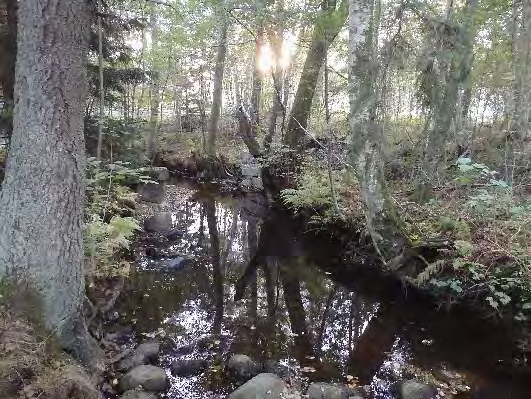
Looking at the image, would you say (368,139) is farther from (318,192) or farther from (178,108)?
(178,108)

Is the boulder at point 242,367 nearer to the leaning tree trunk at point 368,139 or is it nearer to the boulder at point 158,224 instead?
the leaning tree trunk at point 368,139

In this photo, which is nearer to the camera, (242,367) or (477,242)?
(242,367)

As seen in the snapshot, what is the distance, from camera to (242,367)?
5.05m

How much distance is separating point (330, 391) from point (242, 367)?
1121 mm

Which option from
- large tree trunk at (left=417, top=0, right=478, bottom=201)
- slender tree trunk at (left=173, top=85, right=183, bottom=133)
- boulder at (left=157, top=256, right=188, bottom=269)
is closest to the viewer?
large tree trunk at (left=417, top=0, right=478, bottom=201)

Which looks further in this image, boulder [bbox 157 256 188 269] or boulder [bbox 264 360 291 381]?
boulder [bbox 157 256 188 269]

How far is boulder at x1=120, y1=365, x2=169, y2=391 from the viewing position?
4.52m

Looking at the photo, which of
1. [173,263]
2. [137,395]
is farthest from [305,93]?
[137,395]

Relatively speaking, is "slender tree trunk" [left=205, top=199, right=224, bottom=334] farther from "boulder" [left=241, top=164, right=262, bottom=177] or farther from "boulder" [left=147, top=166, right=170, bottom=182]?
"boulder" [left=147, top=166, right=170, bottom=182]

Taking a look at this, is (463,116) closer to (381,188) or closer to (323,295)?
(381,188)

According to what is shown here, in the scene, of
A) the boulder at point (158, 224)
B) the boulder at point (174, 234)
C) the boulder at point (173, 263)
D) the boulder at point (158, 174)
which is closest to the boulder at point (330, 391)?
the boulder at point (173, 263)

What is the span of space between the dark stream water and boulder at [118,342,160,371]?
19 centimetres

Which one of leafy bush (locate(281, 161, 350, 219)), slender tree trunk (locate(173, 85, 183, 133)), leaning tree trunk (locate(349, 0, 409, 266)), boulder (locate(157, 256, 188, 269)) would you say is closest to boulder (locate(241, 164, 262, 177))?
leafy bush (locate(281, 161, 350, 219))

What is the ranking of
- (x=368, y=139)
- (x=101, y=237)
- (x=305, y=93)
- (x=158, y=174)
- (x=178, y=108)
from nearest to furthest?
(x=101, y=237) < (x=368, y=139) < (x=305, y=93) < (x=158, y=174) < (x=178, y=108)
